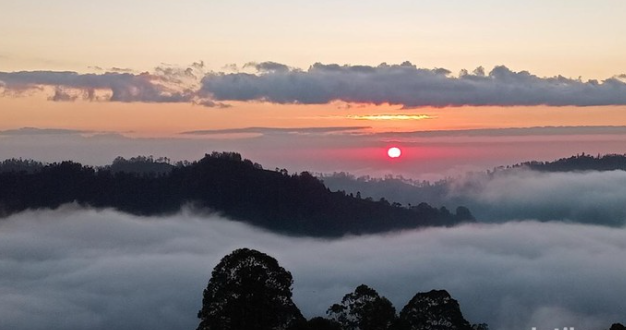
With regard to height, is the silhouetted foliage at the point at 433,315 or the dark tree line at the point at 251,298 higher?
the dark tree line at the point at 251,298

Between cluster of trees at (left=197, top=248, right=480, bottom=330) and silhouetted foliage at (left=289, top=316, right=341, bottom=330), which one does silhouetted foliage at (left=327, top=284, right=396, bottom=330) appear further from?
silhouetted foliage at (left=289, top=316, right=341, bottom=330)

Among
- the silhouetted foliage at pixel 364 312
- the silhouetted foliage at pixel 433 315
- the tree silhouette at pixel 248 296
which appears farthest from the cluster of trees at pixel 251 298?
the silhouetted foliage at pixel 433 315

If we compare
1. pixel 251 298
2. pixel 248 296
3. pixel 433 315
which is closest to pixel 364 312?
pixel 433 315

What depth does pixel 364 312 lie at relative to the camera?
168 feet

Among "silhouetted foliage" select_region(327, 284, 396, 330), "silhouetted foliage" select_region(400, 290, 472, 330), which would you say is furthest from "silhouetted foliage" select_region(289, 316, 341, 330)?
"silhouetted foliage" select_region(400, 290, 472, 330)

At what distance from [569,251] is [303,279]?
7414cm

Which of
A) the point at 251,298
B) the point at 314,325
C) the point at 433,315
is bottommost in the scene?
the point at 433,315

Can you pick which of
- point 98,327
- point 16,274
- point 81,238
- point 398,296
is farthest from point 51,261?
A: point 398,296

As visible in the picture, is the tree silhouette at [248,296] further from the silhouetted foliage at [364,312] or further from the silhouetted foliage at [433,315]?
the silhouetted foliage at [433,315]

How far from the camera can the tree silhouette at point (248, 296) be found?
4344cm

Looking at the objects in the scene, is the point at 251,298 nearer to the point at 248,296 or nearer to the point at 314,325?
the point at 248,296

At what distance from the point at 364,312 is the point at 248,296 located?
10093mm

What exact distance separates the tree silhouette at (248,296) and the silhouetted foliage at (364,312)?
7.38 metres

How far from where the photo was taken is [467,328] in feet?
168
